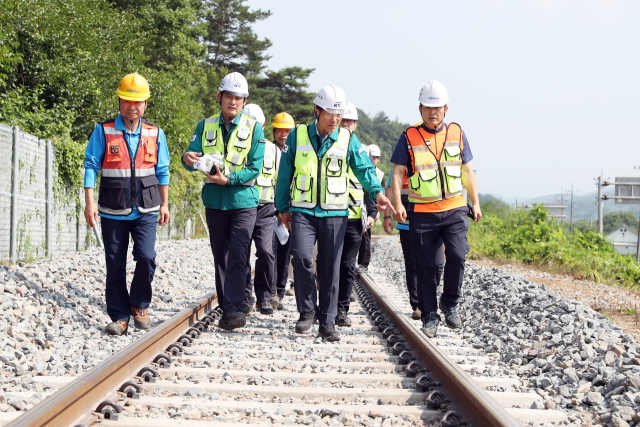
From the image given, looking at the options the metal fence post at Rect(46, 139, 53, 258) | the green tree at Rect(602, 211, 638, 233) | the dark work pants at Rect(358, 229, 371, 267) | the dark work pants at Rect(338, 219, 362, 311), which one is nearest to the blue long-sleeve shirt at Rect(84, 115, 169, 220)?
the dark work pants at Rect(338, 219, 362, 311)

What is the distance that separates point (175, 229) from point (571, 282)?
47.8 ft

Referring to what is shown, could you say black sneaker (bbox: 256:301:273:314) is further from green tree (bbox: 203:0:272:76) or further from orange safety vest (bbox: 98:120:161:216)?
green tree (bbox: 203:0:272:76)

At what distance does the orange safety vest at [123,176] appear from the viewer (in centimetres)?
542

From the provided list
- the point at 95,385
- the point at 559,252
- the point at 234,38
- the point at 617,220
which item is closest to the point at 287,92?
the point at 234,38

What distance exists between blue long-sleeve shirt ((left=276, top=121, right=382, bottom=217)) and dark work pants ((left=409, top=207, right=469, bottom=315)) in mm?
549

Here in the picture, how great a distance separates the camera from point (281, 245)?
7777mm

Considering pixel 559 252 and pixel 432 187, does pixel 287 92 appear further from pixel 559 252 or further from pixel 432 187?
pixel 432 187

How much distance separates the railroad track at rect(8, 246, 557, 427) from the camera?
3.15 meters

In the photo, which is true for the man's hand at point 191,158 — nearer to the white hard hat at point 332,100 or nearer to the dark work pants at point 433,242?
the white hard hat at point 332,100

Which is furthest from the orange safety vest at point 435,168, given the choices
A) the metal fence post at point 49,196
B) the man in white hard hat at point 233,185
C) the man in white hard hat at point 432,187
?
the metal fence post at point 49,196

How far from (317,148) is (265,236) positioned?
5.29 ft

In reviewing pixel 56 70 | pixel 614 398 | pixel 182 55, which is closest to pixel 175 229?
pixel 56 70

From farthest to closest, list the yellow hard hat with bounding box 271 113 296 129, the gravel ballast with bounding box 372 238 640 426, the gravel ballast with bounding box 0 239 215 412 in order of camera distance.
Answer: the yellow hard hat with bounding box 271 113 296 129 < the gravel ballast with bounding box 0 239 215 412 < the gravel ballast with bounding box 372 238 640 426

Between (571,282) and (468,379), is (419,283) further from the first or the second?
(571,282)
